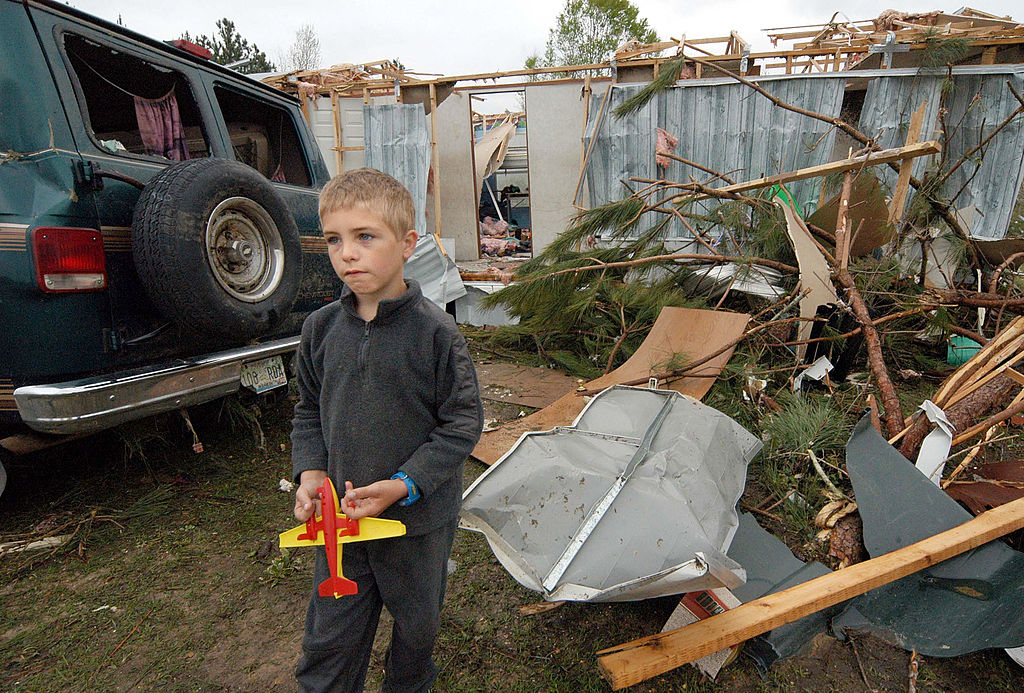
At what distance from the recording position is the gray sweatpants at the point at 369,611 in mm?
1229

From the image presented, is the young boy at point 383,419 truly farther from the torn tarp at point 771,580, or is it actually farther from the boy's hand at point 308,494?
the torn tarp at point 771,580

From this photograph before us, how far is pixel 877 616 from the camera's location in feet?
5.74

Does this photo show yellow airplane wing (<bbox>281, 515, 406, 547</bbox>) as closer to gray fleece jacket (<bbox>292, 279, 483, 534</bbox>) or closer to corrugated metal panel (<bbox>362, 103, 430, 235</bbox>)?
gray fleece jacket (<bbox>292, 279, 483, 534</bbox>)

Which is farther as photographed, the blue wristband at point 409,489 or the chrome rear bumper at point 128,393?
the chrome rear bumper at point 128,393

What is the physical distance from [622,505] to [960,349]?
3745mm

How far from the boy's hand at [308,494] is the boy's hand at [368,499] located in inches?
3.1

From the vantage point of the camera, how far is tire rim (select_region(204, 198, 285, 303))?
233 cm

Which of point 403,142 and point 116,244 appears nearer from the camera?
point 116,244

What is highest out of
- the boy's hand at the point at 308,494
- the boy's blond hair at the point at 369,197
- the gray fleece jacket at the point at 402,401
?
the boy's blond hair at the point at 369,197

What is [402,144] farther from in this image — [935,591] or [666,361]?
[935,591]

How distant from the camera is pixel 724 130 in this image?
21.6ft

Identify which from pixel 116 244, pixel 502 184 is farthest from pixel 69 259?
pixel 502 184

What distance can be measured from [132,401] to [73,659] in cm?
87

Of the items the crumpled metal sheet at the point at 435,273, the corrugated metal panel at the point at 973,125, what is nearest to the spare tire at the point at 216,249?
the crumpled metal sheet at the point at 435,273
